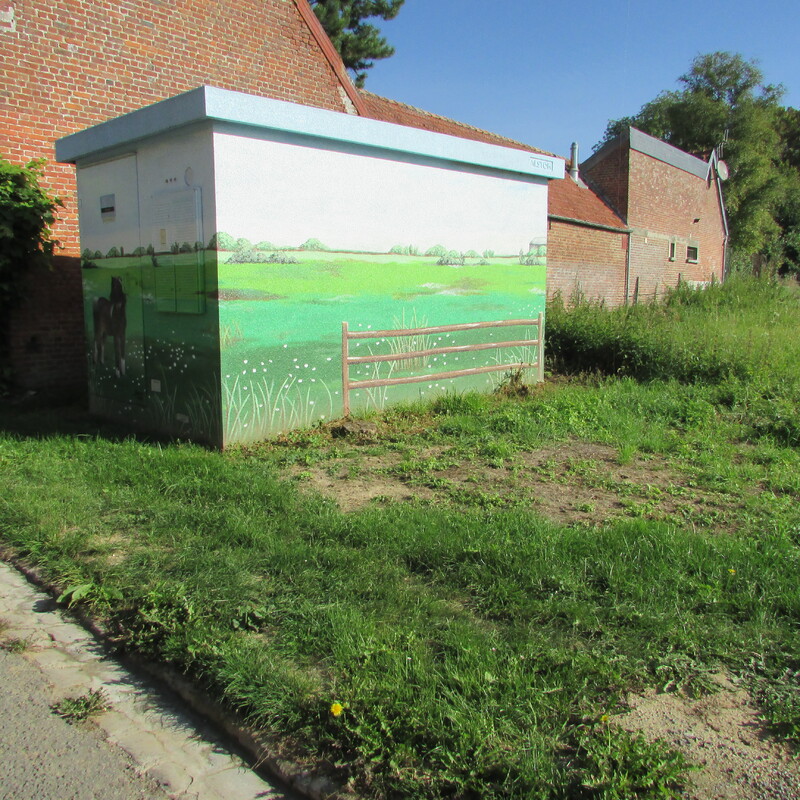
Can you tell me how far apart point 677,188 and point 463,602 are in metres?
25.7

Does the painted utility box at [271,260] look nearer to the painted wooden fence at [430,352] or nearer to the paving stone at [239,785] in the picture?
the painted wooden fence at [430,352]

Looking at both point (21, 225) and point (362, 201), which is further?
point (21, 225)

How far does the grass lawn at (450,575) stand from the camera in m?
2.88

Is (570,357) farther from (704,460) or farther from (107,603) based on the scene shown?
(107,603)

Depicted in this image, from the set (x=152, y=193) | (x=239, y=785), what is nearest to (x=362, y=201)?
(x=152, y=193)

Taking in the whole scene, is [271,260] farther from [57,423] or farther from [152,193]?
[57,423]

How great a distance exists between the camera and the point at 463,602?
3984 mm

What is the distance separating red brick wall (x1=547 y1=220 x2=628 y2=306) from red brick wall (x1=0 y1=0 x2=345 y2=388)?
9369 mm

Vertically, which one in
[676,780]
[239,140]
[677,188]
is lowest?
[676,780]

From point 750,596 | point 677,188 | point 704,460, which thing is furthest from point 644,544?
point 677,188

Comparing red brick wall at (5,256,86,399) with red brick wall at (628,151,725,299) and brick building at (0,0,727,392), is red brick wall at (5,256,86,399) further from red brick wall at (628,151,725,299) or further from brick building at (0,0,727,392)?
red brick wall at (628,151,725,299)

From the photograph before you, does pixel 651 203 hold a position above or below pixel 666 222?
above

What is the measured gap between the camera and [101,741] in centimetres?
309

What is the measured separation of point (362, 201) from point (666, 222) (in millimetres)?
20266
